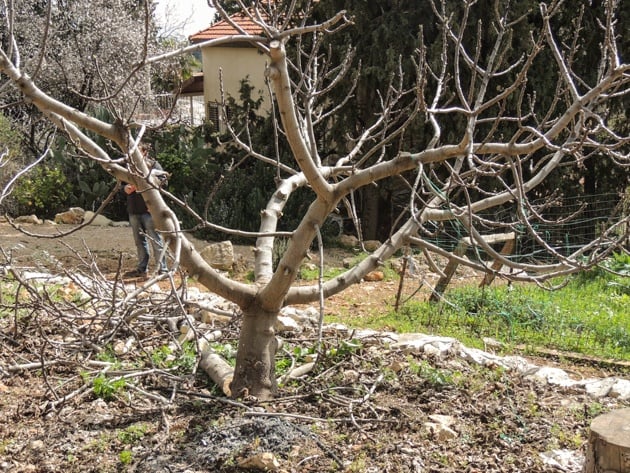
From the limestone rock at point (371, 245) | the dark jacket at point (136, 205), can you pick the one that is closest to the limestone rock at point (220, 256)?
the dark jacket at point (136, 205)

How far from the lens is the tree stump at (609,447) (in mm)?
3094

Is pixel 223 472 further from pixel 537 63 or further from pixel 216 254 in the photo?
pixel 537 63

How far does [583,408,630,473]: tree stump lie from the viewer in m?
3.09

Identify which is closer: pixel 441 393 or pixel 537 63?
pixel 441 393

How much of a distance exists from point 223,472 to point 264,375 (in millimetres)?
752

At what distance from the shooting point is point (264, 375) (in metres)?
4.20

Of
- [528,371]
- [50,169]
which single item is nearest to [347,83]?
[50,169]

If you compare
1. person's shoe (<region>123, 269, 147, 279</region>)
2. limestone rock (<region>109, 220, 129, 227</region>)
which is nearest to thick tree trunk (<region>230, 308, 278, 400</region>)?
person's shoe (<region>123, 269, 147, 279</region>)

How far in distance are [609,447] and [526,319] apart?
4.13 m

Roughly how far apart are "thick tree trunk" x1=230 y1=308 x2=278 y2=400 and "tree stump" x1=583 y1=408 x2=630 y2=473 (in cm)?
180

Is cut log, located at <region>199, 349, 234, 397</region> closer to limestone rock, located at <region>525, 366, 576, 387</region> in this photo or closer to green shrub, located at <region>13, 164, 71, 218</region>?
limestone rock, located at <region>525, 366, 576, 387</region>

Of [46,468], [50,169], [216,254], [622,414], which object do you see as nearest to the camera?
[622,414]

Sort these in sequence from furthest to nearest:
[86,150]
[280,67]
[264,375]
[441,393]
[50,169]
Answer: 1. [50,169]
2. [441,393]
3. [264,375]
4. [86,150]
5. [280,67]

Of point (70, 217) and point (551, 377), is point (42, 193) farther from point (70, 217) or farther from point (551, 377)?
point (551, 377)
